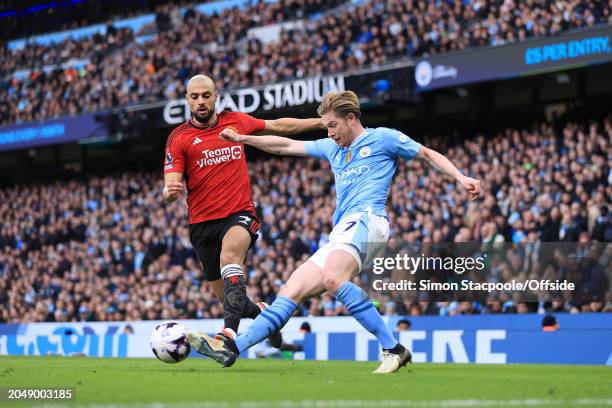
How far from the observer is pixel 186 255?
81.0 ft

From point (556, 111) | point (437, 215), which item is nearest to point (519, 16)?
point (556, 111)

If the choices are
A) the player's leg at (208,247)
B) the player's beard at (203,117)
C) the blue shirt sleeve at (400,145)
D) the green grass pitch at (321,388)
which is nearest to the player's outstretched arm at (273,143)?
the blue shirt sleeve at (400,145)

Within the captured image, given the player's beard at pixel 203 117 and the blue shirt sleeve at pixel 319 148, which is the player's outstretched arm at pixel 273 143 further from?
the player's beard at pixel 203 117

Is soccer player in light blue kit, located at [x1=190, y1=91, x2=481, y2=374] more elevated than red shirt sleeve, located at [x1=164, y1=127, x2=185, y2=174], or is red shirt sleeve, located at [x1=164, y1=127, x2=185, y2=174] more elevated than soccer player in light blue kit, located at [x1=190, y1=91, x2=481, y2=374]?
red shirt sleeve, located at [x1=164, y1=127, x2=185, y2=174]

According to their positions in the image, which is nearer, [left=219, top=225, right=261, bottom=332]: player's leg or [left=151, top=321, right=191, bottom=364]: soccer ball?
[left=151, top=321, right=191, bottom=364]: soccer ball

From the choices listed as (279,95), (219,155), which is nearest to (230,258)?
(219,155)

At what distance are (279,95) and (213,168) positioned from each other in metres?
15.6

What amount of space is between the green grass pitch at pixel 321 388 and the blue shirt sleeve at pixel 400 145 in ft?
6.02

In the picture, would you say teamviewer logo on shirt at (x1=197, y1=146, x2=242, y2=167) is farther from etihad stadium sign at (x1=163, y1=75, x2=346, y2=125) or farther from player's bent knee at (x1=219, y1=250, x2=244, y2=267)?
etihad stadium sign at (x1=163, y1=75, x2=346, y2=125)

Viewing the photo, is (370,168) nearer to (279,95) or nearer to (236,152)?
(236,152)

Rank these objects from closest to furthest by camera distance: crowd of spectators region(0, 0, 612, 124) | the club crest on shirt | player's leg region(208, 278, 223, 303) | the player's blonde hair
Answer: the player's blonde hair
the club crest on shirt
player's leg region(208, 278, 223, 303)
crowd of spectators region(0, 0, 612, 124)

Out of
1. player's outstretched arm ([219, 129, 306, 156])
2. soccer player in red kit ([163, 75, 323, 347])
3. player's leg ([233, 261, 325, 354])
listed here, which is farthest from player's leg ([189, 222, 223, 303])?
player's leg ([233, 261, 325, 354])

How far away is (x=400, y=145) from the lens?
27.4ft

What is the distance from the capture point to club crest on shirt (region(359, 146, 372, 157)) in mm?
8406
